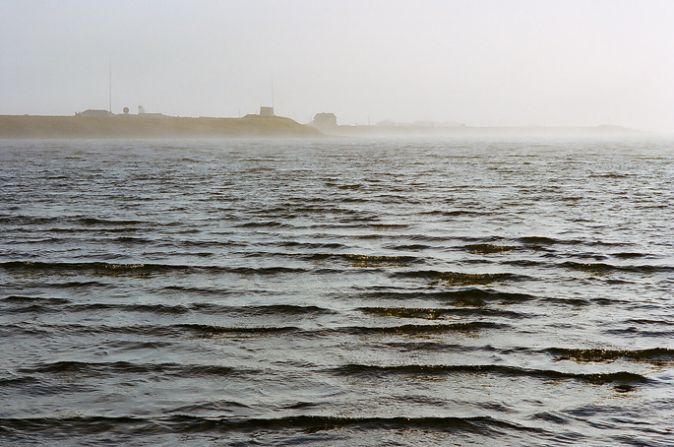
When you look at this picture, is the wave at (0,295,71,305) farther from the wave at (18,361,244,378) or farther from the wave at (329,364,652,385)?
the wave at (329,364,652,385)

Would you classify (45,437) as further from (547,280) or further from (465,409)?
(547,280)

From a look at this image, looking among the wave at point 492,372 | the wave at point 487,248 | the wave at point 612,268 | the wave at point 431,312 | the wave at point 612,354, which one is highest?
the wave at point 487,248

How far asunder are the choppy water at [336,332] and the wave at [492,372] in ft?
0.09

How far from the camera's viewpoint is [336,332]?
9.12 metres

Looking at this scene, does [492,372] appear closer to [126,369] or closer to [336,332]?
[336,332]

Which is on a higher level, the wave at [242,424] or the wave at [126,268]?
the wave at [126,268]


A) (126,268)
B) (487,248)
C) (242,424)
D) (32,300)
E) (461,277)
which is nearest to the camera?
(242,424)

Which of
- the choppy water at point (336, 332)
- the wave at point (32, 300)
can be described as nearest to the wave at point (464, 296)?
the choppy water at point (336, 332)

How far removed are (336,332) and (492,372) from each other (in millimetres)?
2156

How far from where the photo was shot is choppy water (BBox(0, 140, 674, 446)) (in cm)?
630

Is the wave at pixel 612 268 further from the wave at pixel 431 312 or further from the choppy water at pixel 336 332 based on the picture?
the wave at pixel 431 312

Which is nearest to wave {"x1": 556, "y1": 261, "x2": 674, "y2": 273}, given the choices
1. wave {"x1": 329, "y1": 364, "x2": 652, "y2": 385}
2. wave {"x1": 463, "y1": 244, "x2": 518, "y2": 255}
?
wave {"x1": 463, "y1": 244, "x2": 518, "y2": 255}

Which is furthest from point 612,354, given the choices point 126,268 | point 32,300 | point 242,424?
point 126,268

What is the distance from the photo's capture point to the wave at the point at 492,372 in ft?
24.3
